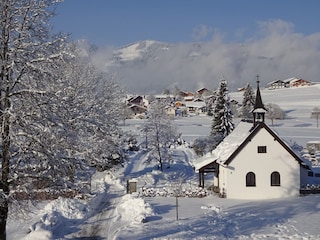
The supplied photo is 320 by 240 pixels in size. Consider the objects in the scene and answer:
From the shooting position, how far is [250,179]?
32.5 meters

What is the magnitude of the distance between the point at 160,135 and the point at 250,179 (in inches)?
657

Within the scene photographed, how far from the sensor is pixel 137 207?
25406mm

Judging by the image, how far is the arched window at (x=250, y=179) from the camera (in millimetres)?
32438

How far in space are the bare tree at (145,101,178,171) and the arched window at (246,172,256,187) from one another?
14.0m

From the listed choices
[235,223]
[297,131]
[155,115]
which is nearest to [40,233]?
[235,223]

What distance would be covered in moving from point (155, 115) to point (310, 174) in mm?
18247

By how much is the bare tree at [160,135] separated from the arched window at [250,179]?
45.8ft

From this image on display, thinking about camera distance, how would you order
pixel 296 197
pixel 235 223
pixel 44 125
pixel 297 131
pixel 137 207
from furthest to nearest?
pixel 297 131
pixel 296 197
pixel 137 207
pixel 235 223
pixel 44 125

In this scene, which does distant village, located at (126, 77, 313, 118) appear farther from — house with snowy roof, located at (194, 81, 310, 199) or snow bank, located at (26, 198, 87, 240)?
snow bank, located at (26, 198, 87, 240)

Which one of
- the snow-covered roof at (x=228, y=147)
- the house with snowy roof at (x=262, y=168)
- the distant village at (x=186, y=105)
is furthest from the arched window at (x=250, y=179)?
the distant village at (x=186, y=105)

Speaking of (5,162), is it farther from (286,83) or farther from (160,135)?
(286,83)

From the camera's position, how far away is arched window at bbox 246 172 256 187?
106 feet

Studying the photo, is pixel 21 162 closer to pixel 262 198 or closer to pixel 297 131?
pixel 262 198

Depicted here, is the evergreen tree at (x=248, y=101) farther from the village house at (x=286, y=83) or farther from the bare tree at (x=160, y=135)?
the village house at (x=286, y=83)
